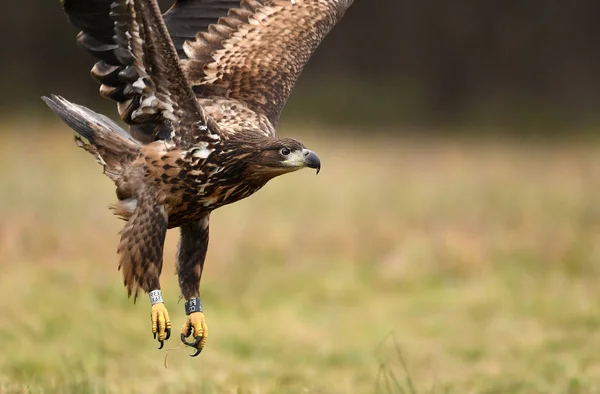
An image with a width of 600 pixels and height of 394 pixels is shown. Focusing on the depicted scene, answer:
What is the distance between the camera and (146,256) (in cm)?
488

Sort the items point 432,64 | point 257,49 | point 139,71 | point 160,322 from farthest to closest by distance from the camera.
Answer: point 432,64 → point 257,49 → point 139,71 → point 160,322

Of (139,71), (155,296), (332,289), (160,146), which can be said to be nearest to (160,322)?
(155,296)

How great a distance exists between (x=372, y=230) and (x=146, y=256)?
6.31m

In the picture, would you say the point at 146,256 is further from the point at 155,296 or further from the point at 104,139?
the point at 104,139

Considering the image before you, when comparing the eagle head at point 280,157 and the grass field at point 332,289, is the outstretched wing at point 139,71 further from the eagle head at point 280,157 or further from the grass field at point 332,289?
the grass field at point 332,289

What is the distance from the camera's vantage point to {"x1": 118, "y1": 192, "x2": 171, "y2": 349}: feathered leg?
486 cm

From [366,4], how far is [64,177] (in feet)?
24.9

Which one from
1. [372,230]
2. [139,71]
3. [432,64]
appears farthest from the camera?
[432,64]

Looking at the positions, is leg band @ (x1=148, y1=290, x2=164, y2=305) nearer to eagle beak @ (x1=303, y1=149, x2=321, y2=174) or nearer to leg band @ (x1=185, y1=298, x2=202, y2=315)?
leg band @ (x1=185, y1=298, x2=202, y2=315)

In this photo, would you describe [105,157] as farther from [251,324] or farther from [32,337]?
[251,324]

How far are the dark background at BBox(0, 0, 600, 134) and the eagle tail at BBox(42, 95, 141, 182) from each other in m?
12.5

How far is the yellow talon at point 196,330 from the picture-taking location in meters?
5.14

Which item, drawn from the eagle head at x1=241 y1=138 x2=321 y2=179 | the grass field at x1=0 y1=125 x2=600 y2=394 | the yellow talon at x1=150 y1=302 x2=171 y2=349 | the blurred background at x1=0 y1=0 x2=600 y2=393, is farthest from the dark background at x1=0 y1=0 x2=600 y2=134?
the yellow talon at x1=150 y1=302 x2=171 y2=349

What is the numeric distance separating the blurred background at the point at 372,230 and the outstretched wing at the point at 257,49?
57.1 inches
